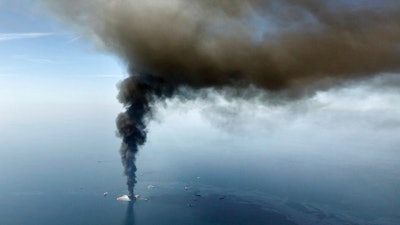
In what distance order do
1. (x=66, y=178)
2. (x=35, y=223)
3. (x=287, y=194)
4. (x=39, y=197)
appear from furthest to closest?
1. (x=66, y=178)
2. (x=287, y=194)
3. (x=39, y=197)
4. (x=35, y=223)

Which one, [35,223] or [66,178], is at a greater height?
[66,178]

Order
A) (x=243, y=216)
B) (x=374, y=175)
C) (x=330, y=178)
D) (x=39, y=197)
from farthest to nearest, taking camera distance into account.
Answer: (x=374, y=175)
(x=330, y=178)
(x=39, y=197)
(x=243, y=216)

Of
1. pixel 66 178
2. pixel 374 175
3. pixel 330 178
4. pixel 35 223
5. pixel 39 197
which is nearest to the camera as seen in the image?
pixel 35 223

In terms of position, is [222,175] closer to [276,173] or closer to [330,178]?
[276,173]

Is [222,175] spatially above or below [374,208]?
above

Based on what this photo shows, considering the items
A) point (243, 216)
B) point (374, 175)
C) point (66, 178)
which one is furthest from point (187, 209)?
point (374, 175)

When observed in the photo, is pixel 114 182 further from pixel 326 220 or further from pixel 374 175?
pixel 374 175

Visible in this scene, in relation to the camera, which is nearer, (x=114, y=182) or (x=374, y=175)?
(x=114, y=182)

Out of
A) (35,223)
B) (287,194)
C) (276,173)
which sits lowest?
(35,223)

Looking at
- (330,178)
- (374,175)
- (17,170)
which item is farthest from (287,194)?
(17,170)
